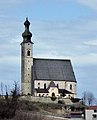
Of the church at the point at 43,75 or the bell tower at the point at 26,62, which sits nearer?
the church at the point at 43,75

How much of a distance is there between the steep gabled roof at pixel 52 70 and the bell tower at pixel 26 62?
1187 mm

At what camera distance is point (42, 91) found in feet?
379

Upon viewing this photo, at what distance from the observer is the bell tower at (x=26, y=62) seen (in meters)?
116

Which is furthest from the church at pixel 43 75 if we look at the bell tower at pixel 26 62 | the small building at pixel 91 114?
the small building at pixel 91 114

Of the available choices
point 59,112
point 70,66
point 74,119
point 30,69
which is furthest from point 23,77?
point 74,119

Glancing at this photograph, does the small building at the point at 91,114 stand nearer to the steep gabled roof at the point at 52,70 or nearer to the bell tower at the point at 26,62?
the bell tower at the point at 26,62

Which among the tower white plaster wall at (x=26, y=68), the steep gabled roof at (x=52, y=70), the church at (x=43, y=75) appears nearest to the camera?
the church at (x=43, y=75)

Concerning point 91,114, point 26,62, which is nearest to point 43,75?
point 26,62

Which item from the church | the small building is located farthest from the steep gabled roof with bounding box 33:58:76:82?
the small building

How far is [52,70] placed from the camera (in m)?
119

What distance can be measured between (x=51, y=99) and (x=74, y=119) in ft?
62.2

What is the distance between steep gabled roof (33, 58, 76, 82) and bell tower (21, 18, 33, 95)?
1.19 m

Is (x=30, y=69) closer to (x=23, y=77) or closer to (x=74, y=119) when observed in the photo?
(x=23, y=77)

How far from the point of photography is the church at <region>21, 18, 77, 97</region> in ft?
380
